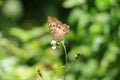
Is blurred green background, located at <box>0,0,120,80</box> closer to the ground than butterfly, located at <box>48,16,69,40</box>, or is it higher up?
higher up

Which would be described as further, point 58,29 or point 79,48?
point 79,48

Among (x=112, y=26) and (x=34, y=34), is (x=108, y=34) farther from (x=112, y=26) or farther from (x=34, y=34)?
(x=34, y=34)

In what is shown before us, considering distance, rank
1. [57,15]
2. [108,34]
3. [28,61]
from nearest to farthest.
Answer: [108,34]
[28,61]
[57,15]

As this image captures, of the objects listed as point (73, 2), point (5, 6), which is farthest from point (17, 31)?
point (5, 6)

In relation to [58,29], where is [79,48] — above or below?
above

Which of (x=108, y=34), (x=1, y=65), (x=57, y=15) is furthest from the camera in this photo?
(x=57, y=15)

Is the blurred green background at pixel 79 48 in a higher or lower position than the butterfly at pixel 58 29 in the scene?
higher

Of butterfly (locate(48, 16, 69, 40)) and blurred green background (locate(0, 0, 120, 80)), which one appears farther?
blurred green background (locate(0, 0, 120, 80))

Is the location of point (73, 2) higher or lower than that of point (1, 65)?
higher

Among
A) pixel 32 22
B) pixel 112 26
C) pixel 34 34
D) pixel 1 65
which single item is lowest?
pixel 1 65

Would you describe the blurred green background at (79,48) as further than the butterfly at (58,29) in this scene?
Yes

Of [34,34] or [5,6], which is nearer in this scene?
[34,34]
